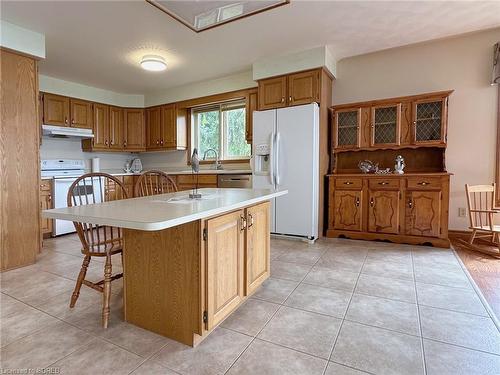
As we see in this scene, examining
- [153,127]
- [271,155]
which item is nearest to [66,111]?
[153,127]

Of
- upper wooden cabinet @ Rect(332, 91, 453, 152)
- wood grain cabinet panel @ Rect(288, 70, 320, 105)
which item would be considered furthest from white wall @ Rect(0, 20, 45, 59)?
upper wooden cabinet @ Rect(332, 91, 453, 152)

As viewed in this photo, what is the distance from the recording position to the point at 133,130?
5547mm

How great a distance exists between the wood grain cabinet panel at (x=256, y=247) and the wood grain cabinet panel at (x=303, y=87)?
2036mm

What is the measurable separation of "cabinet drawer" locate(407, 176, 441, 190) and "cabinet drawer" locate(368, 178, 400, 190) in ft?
0.47

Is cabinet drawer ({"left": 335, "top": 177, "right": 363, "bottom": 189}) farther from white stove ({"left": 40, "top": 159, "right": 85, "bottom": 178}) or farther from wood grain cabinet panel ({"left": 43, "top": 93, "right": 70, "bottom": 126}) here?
wood grain cabinet panel ({"left": 43, "top": 93, "right": 70, "bottom": 126})

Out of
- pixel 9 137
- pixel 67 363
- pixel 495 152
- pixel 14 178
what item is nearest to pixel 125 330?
pixel 67 363

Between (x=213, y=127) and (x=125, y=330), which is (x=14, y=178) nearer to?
(x=125, y=330)

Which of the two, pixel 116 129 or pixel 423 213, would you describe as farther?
pixel 116 129

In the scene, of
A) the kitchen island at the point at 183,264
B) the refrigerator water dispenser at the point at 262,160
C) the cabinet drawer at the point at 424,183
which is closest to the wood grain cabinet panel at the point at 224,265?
the kitchen island at the point at 183,264

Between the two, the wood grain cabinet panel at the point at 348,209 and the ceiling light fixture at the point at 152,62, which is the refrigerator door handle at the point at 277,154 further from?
the ceiling light fixture at the point at 152,62

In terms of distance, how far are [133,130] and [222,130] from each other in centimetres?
191

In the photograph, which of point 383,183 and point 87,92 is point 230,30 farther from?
point 87,92

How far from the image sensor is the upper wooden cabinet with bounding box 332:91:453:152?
3352 mm

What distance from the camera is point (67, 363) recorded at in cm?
135
